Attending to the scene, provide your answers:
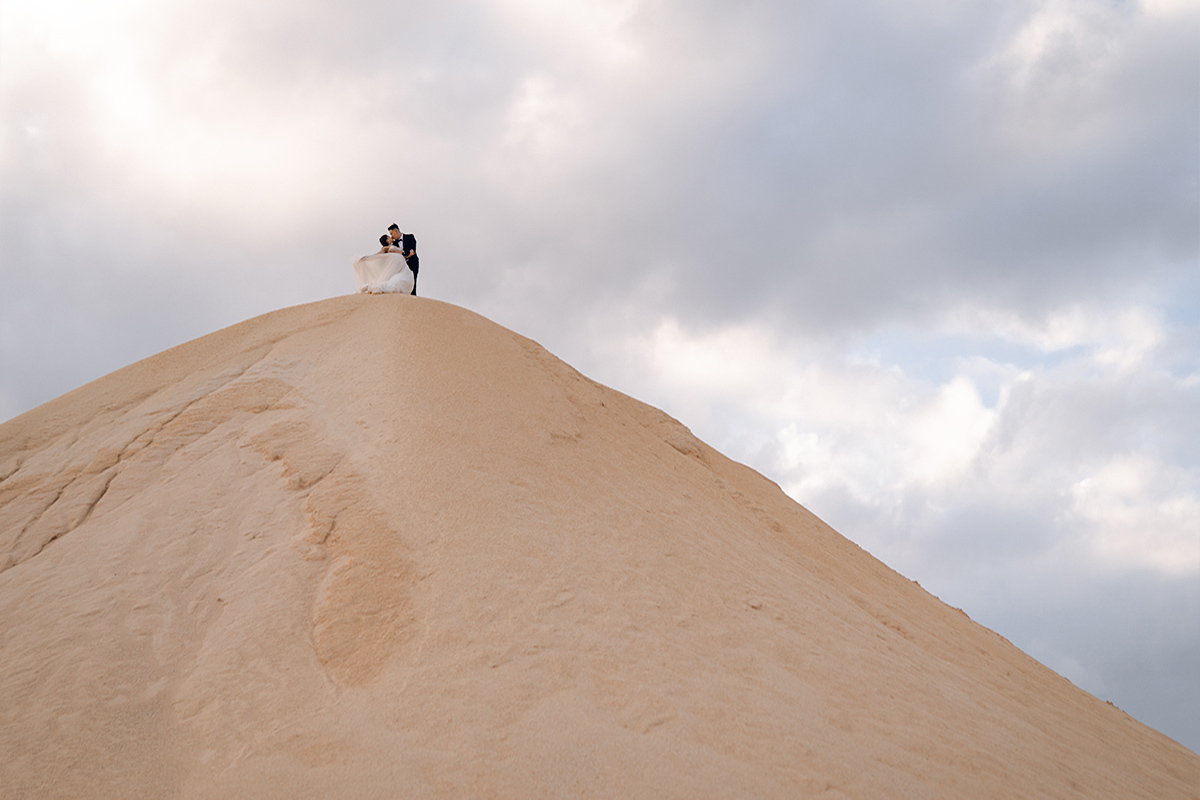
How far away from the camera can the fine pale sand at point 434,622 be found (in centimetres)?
514

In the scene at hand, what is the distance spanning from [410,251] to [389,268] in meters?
0.56

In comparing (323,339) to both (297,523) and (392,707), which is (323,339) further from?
(392,707)

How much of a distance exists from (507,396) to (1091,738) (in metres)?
8.25

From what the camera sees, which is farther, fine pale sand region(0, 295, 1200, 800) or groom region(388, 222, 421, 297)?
groom region(388, 222, 421, 297)

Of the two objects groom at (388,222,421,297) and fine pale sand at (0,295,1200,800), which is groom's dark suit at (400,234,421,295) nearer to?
groom at (388,222,421,297)

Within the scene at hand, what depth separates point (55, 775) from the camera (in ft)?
16.4

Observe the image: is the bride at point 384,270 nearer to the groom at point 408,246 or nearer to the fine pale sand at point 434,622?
the groom at point 408,246

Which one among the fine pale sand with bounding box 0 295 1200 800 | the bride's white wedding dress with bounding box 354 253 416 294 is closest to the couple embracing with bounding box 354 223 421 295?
the bride's white wedding dress with bounding box 354 253 416 294

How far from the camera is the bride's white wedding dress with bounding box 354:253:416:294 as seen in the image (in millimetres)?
13211

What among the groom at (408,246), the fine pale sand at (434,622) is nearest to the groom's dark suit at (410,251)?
the groom at (408,246)

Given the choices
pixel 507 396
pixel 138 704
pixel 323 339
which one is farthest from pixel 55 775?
pixel 323 339

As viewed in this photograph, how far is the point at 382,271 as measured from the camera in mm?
13281

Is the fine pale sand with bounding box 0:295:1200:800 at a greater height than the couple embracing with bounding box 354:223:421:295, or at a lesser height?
lesser

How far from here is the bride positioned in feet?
43.3
